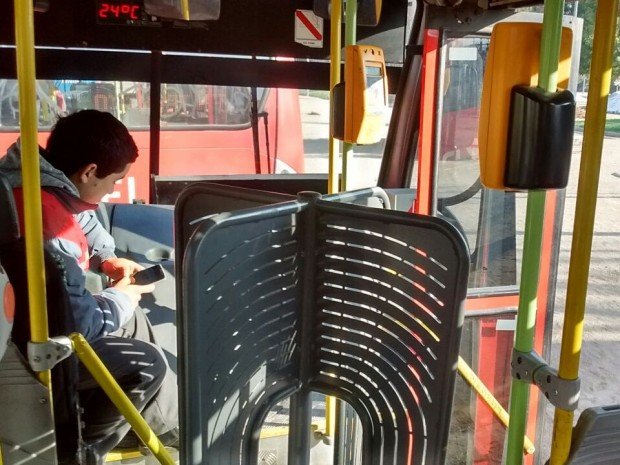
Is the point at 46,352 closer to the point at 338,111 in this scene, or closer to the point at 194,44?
the point at 338,111

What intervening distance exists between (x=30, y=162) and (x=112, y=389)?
54 cm

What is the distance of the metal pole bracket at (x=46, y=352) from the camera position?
1.41 metres

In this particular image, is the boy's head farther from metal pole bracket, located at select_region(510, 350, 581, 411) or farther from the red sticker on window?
metal pole bracket, located at select_region(510, 350, 581, 411)

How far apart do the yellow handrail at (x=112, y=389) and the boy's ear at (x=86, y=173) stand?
60 cm

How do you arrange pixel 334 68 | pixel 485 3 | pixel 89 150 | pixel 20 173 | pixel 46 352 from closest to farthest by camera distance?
pixel 46 352 → pixel 20 173 → pixel 89 150 → pixel 334 68 → pixel 485 3

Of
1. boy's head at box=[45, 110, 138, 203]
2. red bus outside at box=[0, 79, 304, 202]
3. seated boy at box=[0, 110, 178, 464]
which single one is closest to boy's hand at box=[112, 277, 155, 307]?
seated boy at box=[0, 110, 178, 464]

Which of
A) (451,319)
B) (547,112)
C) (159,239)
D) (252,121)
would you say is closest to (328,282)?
(451,319)

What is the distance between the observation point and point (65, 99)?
5.05m

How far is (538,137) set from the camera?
1.02m

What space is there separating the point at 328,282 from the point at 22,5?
0.79 metres

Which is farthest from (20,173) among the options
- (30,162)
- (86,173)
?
(30,162)

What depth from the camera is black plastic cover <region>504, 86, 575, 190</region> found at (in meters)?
1.01

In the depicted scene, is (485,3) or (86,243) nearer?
(86,243)

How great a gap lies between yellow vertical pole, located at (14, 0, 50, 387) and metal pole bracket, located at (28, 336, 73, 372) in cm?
2
